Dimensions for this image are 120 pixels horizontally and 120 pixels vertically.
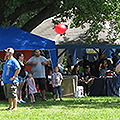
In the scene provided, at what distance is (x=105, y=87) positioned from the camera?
15.6 meters

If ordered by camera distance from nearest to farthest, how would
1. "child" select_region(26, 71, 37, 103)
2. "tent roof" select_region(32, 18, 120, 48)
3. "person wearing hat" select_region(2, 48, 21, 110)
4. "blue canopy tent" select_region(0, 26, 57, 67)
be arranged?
"person wearing hat" select_region(2, 48, 21, 110) < "child" select_region(26, 71, 37, 103) < "blue canopy tent" select_region(0, 26, 57, 67) < "tent roof" select_region(32, 18, 120, 48)

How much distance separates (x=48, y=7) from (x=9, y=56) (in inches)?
209

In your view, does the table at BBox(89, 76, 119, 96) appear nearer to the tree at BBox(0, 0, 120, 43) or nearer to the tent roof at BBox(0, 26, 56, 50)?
the tree at BBox(0, 0, 120, 43)

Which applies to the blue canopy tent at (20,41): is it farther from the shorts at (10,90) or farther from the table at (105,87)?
the shorts at (10,90)

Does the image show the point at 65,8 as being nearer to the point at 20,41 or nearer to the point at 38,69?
the point at 20,41

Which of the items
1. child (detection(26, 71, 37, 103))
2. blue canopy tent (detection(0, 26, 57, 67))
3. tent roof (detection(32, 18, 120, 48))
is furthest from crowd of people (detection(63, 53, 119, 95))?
child (detection(26, 71, 37, 103))

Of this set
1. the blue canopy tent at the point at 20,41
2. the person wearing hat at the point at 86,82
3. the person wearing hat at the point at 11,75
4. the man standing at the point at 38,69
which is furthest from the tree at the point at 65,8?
the person wearing hat at the point at 11,75

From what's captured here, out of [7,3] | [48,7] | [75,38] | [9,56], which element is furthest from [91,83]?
[9,56]

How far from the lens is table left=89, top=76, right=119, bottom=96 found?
15477 millimetres

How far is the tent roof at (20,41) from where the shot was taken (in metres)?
13.1

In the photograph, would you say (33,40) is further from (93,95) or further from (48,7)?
(93,95)

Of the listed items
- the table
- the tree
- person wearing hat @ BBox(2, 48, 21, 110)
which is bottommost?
the table

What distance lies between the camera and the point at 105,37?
17.5 m

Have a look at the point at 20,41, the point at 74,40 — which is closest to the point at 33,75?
the point at 20,41
